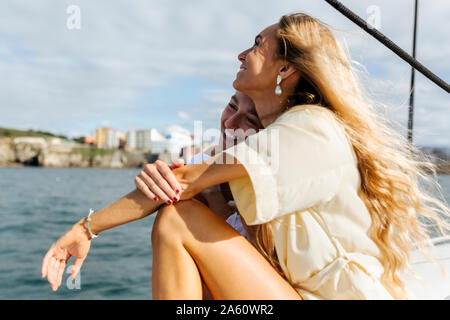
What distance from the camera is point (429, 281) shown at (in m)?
1.63

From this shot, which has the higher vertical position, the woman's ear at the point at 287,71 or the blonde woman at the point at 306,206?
the woman's ear at the point at 287,71

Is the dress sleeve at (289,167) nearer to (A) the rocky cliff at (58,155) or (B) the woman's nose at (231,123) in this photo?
(B) the woman's nose at (231,123)

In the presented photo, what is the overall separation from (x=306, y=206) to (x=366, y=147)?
→ 26 centimetres

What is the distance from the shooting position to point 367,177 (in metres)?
1.28

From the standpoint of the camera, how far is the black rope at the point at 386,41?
1554 mm

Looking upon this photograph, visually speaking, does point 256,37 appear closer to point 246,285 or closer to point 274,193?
point 274,193

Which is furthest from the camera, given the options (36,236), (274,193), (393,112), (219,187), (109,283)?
(36,236)

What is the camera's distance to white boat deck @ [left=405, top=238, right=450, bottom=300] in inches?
58.5

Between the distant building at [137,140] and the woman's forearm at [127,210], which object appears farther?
the distant building at [137,140]

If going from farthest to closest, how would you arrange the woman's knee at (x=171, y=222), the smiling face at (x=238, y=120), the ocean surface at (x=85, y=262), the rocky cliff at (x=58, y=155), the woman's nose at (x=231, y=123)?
the rocky cliff at (x=58, y=155)
the ocean surface at (x=85, y=262)
the woman's nose at (x=231, y=123)
the smiling face at (x=238, y=120)
the woman's knee at (x=171, y=222)

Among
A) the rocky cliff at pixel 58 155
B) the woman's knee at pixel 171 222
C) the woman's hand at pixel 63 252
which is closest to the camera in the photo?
the woman's knee at pixel 171 222

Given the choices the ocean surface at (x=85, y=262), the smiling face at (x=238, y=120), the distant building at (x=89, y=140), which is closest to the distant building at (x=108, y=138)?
the distant building at (x=89, y=140)
